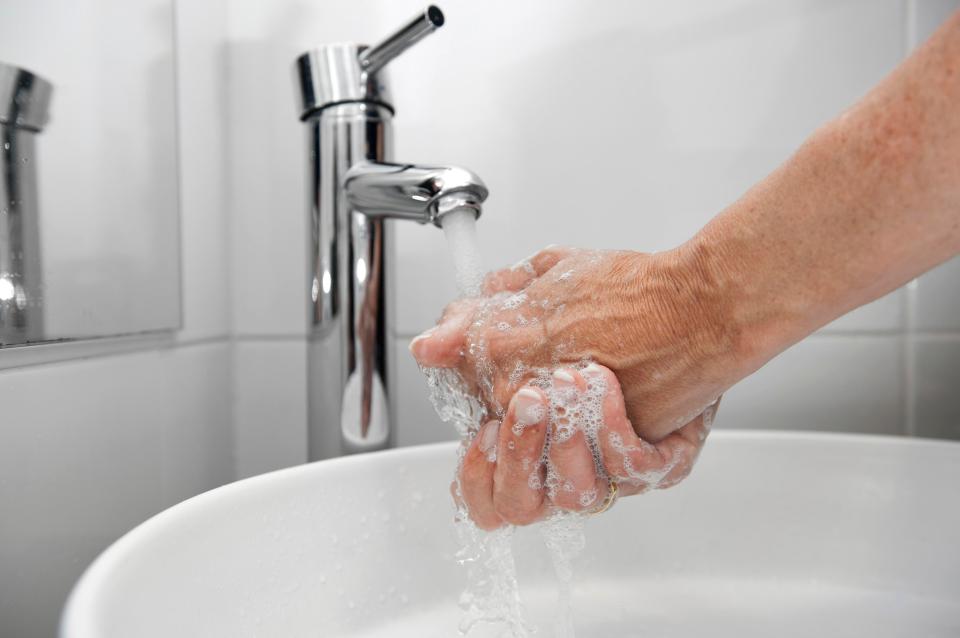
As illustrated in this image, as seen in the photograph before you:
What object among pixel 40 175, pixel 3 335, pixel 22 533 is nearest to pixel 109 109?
pixel 40 175

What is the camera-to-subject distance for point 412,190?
51 cm

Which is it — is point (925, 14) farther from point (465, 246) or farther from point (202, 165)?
point (202, 165)

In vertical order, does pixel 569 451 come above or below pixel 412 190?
below

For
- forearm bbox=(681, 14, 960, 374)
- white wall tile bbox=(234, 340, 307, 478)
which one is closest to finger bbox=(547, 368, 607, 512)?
forearm bbox=(681, 14, 960, 374)

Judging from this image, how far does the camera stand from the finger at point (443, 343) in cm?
47

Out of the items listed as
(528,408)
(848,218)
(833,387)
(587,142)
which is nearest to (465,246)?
(528,408)

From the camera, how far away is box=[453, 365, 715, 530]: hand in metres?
0.43

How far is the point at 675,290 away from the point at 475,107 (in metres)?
0.47

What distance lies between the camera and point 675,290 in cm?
42

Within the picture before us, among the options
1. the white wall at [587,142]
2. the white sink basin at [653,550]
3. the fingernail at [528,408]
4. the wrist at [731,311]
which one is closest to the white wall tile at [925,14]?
the white wall at [587,142]

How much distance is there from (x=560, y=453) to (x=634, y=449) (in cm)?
5

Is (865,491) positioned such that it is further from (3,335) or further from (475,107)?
(3,335)

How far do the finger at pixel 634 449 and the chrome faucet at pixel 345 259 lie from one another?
246mm

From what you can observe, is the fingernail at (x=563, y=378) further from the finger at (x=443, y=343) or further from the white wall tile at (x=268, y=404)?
the white wall tile at (x=268, y=404)
